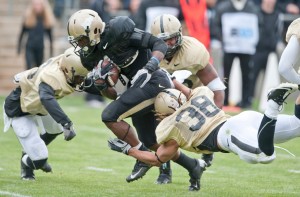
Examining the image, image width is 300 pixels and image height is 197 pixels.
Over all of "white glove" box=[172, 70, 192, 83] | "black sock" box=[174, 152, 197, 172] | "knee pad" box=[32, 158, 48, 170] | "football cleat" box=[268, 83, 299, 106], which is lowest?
"knee pad" box=[32, 158, 48, 170]

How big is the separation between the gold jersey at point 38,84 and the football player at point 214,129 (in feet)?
2.67

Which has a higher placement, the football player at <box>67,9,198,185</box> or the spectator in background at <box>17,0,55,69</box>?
the football player at <box>67,9,198,185</box>

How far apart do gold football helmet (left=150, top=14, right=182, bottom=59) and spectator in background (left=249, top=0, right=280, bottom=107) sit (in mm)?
6897

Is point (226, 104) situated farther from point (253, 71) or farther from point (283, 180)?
point (283, 180)

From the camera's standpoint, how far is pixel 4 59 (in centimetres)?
1727

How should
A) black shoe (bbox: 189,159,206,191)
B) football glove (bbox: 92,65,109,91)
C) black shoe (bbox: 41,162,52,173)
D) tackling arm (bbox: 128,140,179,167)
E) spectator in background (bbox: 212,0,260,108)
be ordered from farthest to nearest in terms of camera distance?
spectator in background (bbox: 212,0,260,108)
black shoe (bbox: 41,162,52,173)
black shoe (bbox: 189,159,206,191)
football glove (bbox: 92,65,109,91)
tackling arm (bbox: 128,140,179,167)

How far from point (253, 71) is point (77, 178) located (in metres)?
7.27

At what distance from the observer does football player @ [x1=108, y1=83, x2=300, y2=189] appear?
6461 mm

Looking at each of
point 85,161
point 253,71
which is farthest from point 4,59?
point 85,161

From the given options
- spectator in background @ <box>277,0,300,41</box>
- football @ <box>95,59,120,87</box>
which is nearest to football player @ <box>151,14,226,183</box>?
football @ <box>95,59,120,87</box>

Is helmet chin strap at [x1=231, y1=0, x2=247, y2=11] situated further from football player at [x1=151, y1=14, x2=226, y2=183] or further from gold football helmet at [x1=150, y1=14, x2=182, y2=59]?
gold football helmet at [x1=150, y1=14, x2=182, y2=59]

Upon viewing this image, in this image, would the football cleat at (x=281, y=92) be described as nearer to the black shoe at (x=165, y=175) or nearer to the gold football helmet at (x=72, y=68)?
the black shoe at (x=165, y=175)

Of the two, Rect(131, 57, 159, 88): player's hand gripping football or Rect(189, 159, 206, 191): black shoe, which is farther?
Rect(189, 159, 206, 191): black shoe

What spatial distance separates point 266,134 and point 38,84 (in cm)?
222
